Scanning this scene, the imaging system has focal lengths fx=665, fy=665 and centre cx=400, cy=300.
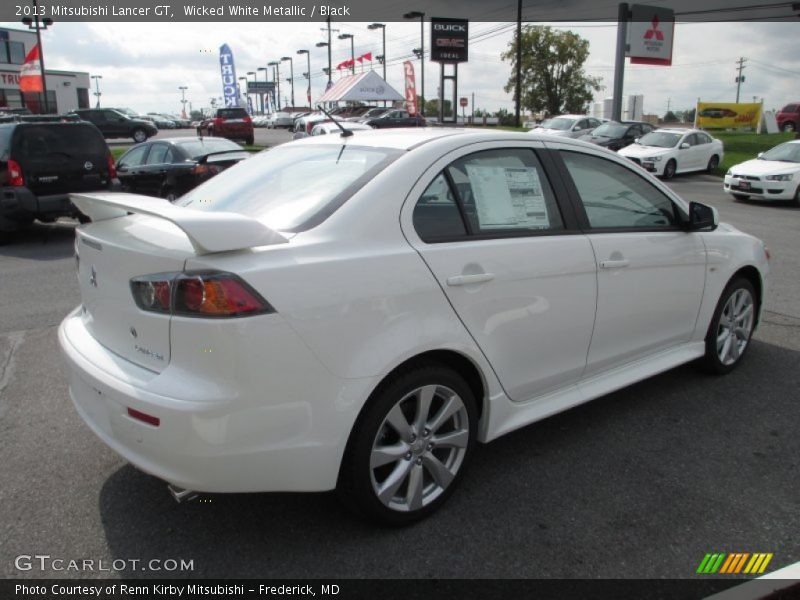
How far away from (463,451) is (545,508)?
1.49 ft

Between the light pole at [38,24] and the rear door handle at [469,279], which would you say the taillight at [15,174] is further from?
the light pole at [38,24]

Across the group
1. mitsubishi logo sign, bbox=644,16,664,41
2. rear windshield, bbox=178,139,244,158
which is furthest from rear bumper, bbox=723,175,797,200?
mitsubishi logo sign, bbox=644,16,664,41

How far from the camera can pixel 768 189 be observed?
15477 millimetres

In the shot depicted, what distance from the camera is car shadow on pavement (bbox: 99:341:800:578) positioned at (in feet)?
8.71

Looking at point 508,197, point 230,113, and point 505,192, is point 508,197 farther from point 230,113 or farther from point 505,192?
point 230,113

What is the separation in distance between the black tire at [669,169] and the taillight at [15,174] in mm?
18855

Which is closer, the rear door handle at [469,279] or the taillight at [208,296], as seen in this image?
the taillight at [208,296]

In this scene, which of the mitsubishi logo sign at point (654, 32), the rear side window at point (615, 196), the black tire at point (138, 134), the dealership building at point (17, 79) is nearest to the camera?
the rear side window at point (615, 196)

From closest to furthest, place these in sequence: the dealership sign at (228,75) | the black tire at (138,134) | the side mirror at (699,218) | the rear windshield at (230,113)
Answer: the side mirror at (699,218), the rear windshield at (230,113), the black tire at (138,134), the dealership sign at (228,75)

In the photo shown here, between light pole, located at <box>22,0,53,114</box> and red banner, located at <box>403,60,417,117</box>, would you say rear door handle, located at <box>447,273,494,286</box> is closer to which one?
light pole, located at <box>22,0,53,114</box>

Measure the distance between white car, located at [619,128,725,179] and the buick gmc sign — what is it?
21107 millimetres

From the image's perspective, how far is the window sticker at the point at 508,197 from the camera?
10.4 feet

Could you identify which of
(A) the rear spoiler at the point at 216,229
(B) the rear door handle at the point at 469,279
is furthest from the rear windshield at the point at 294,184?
(B) the rear door handle at the point at 469,279

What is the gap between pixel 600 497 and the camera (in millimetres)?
3117
